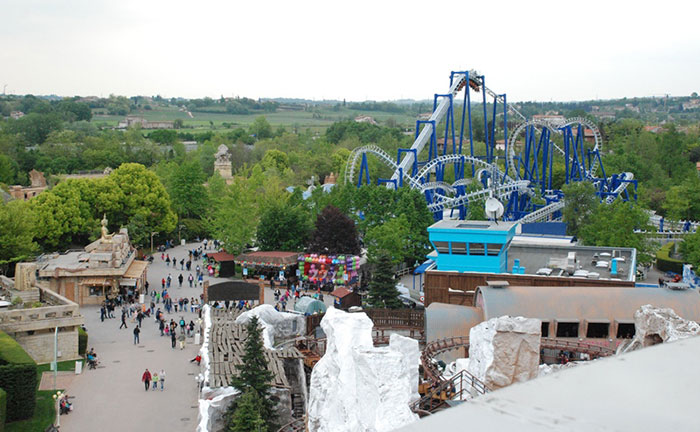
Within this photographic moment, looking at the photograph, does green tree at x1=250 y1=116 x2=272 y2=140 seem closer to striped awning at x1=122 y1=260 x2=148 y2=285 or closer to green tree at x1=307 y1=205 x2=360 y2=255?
green tree at x1=307 y1=205 x2=360 y2=255

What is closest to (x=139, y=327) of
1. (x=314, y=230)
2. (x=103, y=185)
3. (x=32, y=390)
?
(x=32, y=390)

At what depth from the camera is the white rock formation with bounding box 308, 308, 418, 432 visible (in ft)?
47.0

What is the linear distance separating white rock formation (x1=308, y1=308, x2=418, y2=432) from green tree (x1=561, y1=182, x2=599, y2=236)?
41984mm

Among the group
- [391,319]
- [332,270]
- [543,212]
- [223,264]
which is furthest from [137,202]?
[391,319]

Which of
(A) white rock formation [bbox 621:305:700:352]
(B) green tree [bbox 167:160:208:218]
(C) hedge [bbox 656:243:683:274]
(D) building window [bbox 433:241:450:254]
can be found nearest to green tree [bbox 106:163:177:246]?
(B) green tree [bbox 167:160:208:218]

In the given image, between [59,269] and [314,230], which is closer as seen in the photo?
[59,269]

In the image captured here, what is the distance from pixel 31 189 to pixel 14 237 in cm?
3053

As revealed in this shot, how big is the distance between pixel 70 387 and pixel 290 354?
26.1ft

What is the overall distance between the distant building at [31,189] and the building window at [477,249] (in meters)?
46.8

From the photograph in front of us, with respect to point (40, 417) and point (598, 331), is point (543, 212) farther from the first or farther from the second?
point (40, 417)

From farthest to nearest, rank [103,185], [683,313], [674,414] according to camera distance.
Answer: [103,185]
[683,313]
[674,414]

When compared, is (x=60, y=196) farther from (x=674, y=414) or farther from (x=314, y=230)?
(x=674, y=414)

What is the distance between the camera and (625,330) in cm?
2794

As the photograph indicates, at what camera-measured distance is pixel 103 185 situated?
58281 millimetres
